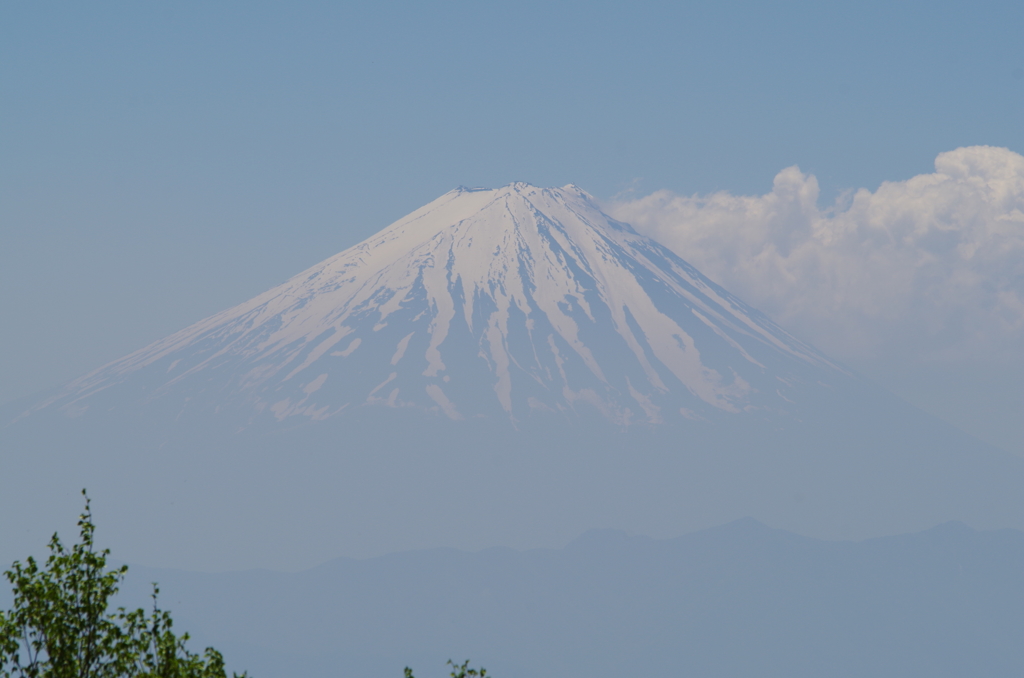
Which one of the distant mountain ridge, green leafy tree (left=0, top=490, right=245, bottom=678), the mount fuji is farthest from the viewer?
the mount fuji

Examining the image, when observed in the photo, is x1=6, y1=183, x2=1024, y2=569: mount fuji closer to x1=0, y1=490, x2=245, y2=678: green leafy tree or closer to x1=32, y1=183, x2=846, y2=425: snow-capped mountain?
x1=32, y1=183, x2=846, y2=425: snow-capped mountain

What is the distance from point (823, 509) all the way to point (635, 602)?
4380cm

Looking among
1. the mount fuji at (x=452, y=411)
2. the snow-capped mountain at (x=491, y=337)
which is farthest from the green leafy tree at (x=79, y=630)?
the mount fuji at (x=452, y=411)

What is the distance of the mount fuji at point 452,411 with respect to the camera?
178 m

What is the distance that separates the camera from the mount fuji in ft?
584

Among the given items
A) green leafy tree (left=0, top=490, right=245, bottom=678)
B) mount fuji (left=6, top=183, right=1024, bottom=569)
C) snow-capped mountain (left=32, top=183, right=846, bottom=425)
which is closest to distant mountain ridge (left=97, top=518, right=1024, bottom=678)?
mount fuji (left=6, top=183, right=1024, bottom=569)

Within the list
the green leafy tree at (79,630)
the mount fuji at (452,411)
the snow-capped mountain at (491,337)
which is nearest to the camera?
the green leafy tree at (79,630)

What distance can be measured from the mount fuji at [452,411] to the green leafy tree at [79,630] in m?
164

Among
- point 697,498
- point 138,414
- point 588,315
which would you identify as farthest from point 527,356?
point 138,414

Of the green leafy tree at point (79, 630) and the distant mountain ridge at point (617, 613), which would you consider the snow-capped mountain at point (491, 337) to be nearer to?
the distant mountain ridge at point (617, 613)

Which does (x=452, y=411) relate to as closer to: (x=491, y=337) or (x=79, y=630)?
(x=491, y=337)

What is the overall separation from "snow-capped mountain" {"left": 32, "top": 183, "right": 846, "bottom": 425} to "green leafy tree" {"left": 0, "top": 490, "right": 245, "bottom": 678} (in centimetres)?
16374

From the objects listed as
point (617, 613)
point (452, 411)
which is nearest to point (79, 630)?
point (452, 411)

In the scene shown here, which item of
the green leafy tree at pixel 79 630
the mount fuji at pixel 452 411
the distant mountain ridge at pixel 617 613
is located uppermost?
the mount fuji at pixel 452 411
